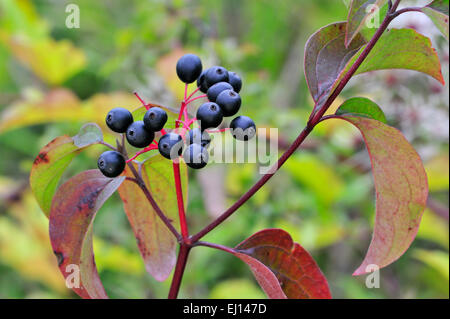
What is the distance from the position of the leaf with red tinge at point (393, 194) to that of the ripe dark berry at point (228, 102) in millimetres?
124

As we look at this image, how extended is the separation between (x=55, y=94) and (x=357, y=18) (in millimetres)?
1093

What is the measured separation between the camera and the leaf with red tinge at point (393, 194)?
460mm

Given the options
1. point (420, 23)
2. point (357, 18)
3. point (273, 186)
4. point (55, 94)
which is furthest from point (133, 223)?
point (420, 23)

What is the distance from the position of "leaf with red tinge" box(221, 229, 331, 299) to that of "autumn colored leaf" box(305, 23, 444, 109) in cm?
16

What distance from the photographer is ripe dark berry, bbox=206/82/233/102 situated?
49cm

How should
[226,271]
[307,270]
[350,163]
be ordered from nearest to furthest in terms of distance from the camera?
1. [307,270]
2. [350,163]
3. [226,271]

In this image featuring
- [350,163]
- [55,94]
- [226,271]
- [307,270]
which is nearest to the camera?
[307,270]

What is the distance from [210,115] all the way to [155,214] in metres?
0.20

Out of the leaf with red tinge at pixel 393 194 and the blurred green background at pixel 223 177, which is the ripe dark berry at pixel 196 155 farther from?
the blurred green background at pixel 223 177

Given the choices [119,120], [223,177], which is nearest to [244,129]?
[119,120]

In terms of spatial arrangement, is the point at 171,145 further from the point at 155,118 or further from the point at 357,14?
the point at 357,14

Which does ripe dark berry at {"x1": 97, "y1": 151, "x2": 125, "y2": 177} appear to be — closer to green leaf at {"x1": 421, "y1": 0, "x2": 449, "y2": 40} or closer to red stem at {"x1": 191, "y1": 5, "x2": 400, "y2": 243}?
red stem at {"x1": 191, "y1": 5, "x2": 400, "y2": 243}

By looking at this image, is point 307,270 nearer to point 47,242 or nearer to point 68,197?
point 68,197

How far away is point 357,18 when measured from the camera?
16.2 inches
